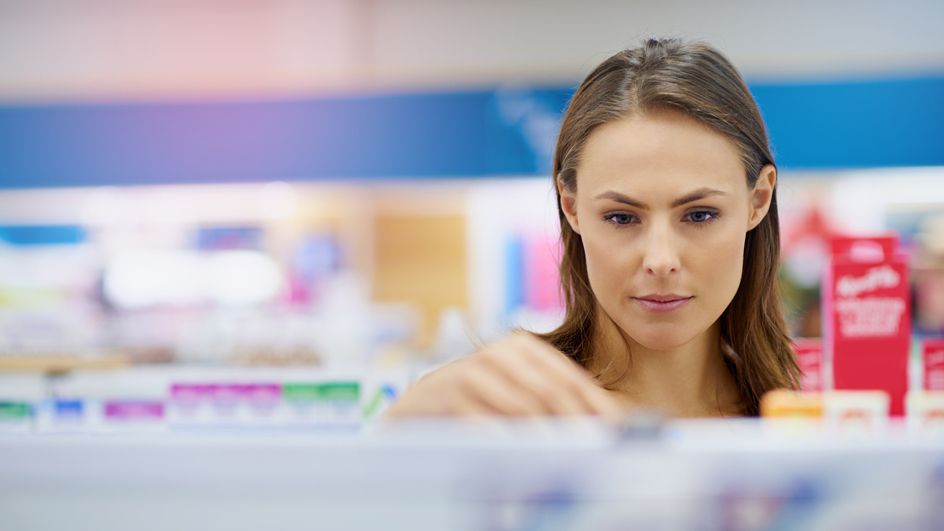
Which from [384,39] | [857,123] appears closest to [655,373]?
[857,123]

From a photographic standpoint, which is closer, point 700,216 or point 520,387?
point 520,387

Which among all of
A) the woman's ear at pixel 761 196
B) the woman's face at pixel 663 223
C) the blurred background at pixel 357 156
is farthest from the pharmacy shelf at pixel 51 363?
the woman's ear at pixel 761 196

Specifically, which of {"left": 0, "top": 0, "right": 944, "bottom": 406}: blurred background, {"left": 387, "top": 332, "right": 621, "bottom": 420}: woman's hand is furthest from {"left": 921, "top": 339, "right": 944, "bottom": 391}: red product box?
{"left": 0, "top": 0, "right": 944, "bottom": 406}: blurred background

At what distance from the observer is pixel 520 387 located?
67cm

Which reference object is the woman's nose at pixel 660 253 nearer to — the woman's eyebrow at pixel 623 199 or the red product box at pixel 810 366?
the woman's eyebrow at pixel 623 199

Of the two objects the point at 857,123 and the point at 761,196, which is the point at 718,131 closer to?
the point at 761,196

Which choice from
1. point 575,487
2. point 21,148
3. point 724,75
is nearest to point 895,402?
point 724,75

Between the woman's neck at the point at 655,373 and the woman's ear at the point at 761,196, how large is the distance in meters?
0.24

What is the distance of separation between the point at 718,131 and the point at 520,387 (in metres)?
0.67

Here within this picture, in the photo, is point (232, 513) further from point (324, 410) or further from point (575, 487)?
point (324, 410)

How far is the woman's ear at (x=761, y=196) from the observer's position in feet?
4.14

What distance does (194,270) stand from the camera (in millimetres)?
6035

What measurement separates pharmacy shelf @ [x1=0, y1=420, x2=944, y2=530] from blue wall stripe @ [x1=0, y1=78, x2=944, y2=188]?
A: 12.3 feet

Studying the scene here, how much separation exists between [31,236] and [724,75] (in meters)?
6.87
